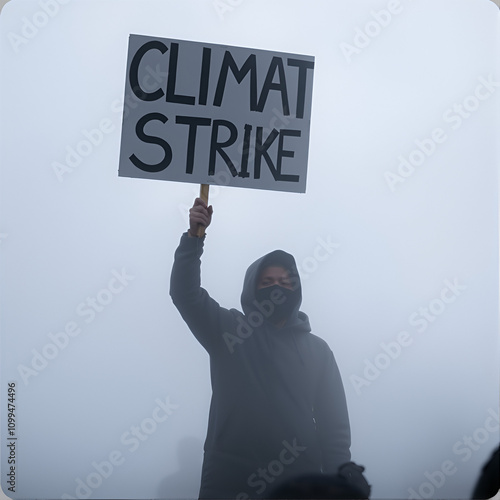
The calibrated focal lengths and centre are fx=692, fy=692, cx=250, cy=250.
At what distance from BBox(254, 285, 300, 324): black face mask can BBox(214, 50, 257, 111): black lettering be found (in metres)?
0.40

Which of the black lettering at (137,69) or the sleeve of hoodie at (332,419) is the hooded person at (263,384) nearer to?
the sleeve of hoodie at (332,419)

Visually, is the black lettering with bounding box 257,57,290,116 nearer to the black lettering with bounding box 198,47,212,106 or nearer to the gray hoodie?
the black lettering with bounding box 198,47,212,106

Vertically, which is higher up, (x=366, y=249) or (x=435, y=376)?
(x=366, y=249)

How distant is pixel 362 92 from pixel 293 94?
223 millimetres

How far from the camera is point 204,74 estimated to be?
1.44 meters

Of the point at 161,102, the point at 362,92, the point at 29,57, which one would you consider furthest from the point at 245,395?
the point at 29,57

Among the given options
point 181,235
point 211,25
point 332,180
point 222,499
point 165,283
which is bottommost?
point 222,499

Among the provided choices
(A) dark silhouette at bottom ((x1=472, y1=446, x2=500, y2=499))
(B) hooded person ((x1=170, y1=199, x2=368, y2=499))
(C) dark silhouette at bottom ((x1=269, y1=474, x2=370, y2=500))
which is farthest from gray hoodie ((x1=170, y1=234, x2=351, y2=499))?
(C) dark silhouette at bottom ((x1=269, y1=474, x2=370, y2=500))

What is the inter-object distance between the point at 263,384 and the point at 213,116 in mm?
577

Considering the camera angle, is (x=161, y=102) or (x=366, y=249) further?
(x=366, y=249)

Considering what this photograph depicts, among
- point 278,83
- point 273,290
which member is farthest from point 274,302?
point 278,83

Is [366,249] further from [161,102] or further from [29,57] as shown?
[29,57]

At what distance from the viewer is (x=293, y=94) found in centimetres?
147

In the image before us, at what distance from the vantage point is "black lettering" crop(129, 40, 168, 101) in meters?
1.43
